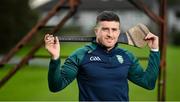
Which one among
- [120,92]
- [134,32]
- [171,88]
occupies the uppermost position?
[134,32]

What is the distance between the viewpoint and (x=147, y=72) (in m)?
4.04

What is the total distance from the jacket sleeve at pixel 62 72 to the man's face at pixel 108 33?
0.61ft

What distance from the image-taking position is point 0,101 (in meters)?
9.51

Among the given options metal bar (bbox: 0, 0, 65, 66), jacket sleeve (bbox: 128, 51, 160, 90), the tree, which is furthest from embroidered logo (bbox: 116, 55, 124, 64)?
the tree

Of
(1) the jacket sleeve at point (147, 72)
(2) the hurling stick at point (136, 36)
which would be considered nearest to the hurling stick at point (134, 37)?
(2) the hurling stick at point (136, 36)

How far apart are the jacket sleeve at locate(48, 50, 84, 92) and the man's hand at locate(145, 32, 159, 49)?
1.75 ft

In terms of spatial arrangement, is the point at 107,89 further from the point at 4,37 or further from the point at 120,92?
the point at 4,37

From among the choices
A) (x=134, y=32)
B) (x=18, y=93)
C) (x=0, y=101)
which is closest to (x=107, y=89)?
(x=134, y=32)

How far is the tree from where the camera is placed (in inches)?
1208

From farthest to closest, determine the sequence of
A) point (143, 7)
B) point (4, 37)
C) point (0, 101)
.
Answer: point (4, 37)
point (0, 101)
point (143, 7)

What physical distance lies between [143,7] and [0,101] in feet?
10.5

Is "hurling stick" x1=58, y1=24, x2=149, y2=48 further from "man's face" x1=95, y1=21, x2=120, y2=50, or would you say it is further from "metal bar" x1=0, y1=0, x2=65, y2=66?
"metal bar" x1=0, y1=0, x2=65, y2=66

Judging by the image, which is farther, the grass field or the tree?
the tree

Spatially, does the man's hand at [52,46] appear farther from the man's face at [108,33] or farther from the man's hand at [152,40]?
the man's hand at [152,40]
